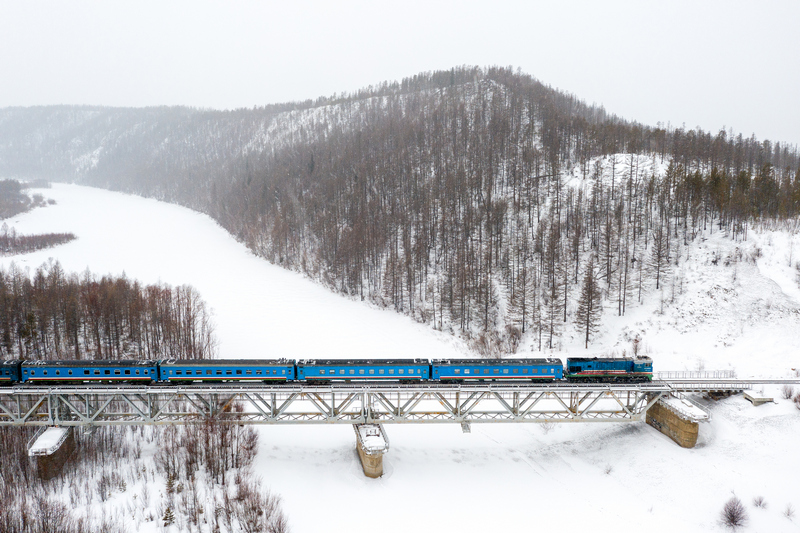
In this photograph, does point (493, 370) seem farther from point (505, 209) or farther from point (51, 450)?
point (505, 209)

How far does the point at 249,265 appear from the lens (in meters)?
108

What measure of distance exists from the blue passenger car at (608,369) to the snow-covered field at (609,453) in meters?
5.08

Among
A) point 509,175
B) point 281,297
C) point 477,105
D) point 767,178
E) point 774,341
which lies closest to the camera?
point 774,341

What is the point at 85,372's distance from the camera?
32781mm

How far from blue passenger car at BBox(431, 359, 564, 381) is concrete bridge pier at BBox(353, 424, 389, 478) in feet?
20.2

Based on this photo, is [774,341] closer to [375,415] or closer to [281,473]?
[375,415]

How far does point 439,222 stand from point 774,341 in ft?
195

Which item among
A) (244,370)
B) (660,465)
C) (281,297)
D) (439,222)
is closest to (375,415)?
(244,370)

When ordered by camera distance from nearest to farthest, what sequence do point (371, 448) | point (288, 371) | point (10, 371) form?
point (371, 448), point (10, 371), point (288, 371)

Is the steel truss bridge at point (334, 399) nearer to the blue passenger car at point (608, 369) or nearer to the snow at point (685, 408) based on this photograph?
the snow at point (685, 408)

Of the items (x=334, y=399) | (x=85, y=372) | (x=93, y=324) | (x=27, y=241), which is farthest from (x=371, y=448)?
(x=27, y=241)

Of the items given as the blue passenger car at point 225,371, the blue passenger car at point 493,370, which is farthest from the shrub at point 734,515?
the blue passenger car at point 225,371

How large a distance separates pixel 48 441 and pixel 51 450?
107 cm

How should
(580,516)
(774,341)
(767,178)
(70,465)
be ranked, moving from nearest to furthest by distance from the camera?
(580,516) < (70,465) < (774,341) < (767,178)
